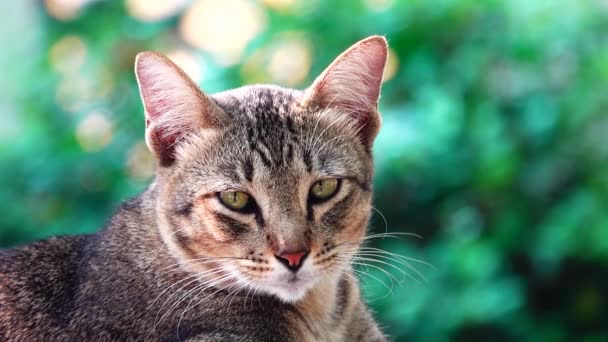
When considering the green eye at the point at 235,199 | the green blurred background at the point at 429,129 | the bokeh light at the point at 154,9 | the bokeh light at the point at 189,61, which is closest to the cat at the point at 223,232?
the green eye at the point at 235,199

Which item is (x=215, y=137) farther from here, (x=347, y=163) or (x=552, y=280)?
(x=552, y=280)

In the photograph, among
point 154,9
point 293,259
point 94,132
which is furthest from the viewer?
point 154,9

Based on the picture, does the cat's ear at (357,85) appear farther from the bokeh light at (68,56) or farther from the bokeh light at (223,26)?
the bokeh light at (68,56)

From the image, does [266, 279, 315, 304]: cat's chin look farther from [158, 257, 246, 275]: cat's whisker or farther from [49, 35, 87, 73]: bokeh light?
[49, 35, 87, 73]: bokeh light

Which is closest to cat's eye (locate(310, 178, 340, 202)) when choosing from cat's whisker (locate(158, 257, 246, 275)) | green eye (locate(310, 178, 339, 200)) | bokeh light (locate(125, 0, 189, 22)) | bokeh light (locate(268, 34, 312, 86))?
green eye (locate(310, 178, 339, 200))

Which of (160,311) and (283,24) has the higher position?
(283,24)

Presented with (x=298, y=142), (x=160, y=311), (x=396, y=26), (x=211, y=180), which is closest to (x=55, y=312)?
(x=160, y=311)

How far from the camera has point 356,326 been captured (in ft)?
8.47

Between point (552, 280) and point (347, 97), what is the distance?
5.35 feet

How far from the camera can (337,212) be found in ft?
7.54

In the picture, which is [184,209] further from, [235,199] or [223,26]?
[223,26]

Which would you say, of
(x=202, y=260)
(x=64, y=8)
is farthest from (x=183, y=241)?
(x=64, y=8)

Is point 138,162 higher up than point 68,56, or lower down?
lower down

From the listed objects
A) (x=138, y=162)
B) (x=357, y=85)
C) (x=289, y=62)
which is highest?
(x=289, y=62)
